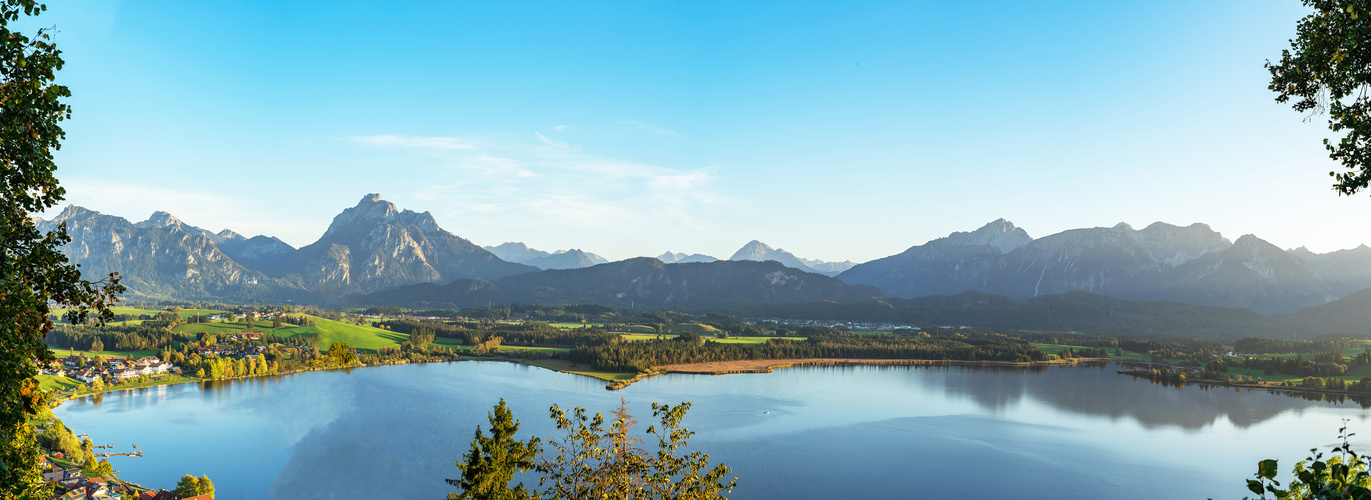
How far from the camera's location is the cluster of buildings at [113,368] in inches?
3735

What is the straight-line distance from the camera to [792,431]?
7156 cm

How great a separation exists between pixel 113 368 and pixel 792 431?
99026 millimetres

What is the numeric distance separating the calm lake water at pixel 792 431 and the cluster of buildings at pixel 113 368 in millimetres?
9251

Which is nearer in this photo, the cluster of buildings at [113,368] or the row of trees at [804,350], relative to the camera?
the cluster of buildings at [113,368]

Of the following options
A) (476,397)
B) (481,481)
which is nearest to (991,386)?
(476,397)

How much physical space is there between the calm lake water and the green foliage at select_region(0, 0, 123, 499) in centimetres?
4463

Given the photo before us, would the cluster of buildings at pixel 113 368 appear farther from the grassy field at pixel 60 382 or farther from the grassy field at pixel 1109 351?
the grassy field at pixel 1109 351

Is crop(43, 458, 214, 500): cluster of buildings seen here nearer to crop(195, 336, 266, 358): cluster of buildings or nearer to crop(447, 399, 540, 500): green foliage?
crop(447, 399, 540, 500): green foliage

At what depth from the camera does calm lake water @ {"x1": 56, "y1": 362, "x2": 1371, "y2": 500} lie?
53.6 metres

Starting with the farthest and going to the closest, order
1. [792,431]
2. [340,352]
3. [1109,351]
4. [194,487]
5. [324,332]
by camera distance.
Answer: [1109,351], [324,332], [792,431], [194,487], [340,352]

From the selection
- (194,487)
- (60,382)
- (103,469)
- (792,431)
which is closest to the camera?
(194,487)

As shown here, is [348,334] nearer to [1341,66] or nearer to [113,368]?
[113,368]

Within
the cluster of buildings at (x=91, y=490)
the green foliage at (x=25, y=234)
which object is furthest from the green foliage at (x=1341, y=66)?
the cluster of buildings at (x=91, y=490)

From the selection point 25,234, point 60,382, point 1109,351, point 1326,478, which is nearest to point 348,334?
point 60,382
